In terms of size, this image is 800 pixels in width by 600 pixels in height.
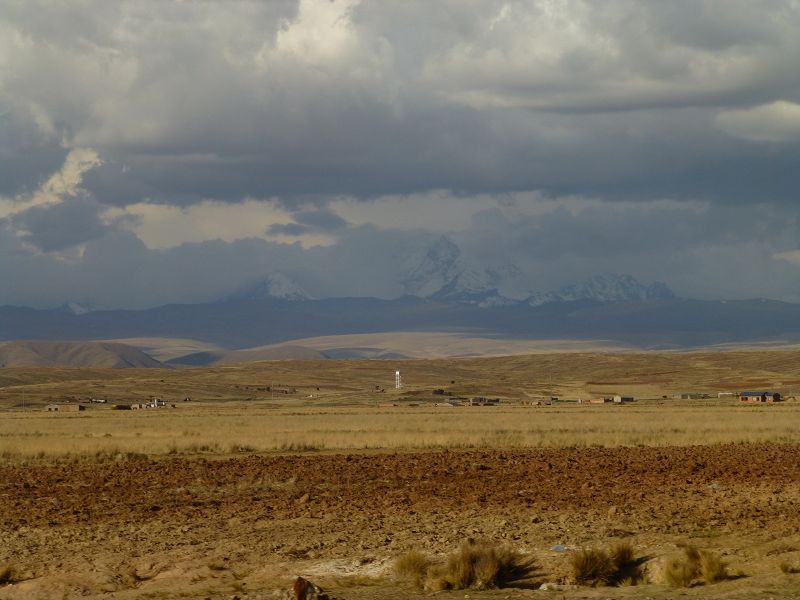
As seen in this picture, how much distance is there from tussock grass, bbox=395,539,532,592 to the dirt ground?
0.89ft

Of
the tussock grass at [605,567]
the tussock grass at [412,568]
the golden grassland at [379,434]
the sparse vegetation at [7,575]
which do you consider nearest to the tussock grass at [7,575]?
the sparse vegetation at [7,575]

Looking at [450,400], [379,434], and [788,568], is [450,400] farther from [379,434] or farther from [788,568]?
[788,568]

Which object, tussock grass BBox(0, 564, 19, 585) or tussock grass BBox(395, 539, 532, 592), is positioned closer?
tussock grass BBox(395, 539, 532, 592)

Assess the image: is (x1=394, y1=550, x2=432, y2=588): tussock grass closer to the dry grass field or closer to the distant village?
the dry grass field

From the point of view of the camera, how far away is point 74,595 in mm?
16750

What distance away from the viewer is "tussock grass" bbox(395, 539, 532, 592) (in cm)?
1589

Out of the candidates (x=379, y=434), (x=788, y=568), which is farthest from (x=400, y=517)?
(x=379, y=434)

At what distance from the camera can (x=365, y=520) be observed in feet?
72.5

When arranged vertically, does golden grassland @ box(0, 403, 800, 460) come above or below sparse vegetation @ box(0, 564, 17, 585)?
below

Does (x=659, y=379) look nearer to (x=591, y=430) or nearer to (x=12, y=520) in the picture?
(x=591, y=430)

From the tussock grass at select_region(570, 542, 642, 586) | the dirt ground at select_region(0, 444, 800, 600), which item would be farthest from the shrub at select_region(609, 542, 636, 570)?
the dirt ground at select_region(0, 444, 800, 600)

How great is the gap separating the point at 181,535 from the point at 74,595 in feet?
14.6

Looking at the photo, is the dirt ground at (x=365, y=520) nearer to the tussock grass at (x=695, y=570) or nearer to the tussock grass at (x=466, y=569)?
the tussock grass at (x=695, y=570)

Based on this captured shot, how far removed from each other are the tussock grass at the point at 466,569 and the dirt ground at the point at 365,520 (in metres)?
0.27
